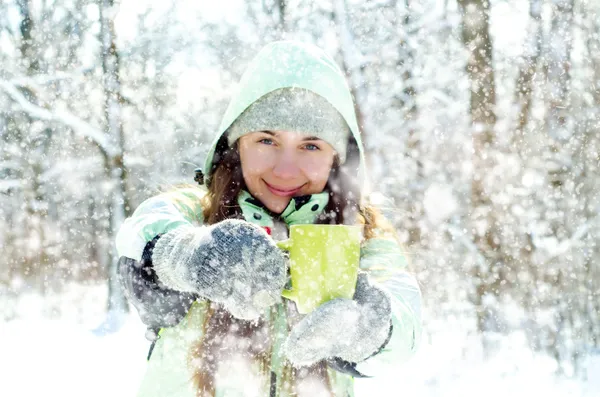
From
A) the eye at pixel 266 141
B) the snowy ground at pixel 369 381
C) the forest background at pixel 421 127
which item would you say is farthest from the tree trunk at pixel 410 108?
the eye at pixel 266 141

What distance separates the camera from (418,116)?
7535mm

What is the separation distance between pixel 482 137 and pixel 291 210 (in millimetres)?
4163

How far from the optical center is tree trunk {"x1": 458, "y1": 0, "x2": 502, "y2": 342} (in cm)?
562

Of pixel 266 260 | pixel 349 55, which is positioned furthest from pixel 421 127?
pixel 266 260

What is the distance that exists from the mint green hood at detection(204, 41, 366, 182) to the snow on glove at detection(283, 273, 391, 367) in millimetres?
→ 819

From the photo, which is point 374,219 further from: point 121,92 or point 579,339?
point 121,92

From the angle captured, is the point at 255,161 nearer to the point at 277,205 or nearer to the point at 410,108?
the point at 277,205

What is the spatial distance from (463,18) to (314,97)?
441cm

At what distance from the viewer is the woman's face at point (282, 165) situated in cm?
192

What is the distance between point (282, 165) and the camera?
6.25ft

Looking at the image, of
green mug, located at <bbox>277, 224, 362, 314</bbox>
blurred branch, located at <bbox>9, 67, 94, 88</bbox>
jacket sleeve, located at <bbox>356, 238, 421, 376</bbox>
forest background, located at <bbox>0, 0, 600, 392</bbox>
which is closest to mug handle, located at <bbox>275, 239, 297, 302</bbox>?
green mug, located at <bbox>277, 224, 362, 314</bbox>

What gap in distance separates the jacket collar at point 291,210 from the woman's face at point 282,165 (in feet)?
0.10

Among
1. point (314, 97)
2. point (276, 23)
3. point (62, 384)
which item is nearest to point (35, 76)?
point (276, 23)

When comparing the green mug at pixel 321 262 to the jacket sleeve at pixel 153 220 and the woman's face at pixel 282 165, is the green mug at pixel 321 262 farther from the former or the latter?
the woman's face at pixel 282 165
